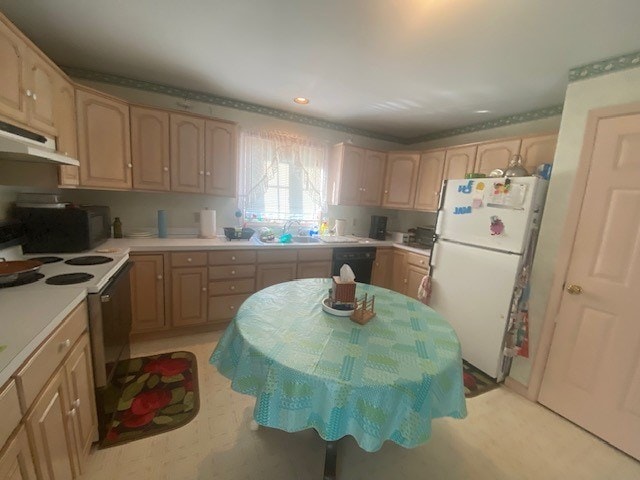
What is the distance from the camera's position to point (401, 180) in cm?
355

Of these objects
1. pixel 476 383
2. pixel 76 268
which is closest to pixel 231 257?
pixel 76 268

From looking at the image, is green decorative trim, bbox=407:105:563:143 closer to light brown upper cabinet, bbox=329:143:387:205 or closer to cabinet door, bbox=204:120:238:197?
light brown upper cabinet, bbox=329:143:387:205

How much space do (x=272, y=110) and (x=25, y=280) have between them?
2619mm

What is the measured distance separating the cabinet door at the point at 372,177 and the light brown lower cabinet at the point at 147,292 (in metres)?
2.49

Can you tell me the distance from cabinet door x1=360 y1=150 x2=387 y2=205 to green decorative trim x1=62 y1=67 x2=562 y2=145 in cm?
42

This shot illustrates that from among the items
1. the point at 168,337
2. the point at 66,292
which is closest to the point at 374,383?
the point at 66,292

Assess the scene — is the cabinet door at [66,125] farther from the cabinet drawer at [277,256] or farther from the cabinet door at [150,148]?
the cabinet drawer at [277,256]

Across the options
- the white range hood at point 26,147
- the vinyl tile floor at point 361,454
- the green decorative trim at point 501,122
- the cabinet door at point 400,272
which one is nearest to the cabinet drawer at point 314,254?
the cabinet door at point 400,272

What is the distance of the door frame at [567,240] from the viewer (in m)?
1.66

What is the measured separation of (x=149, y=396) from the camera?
176cm

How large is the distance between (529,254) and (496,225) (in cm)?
31

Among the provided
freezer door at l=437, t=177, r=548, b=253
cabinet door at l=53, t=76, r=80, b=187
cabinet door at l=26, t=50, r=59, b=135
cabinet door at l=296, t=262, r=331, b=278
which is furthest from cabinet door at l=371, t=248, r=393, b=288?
cabinet door at l=26, t=50, r=59, b=135

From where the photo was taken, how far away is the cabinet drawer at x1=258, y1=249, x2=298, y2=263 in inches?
107

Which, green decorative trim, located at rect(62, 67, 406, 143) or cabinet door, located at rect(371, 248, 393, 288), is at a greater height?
green decorative trim, located at rect(62, 67, 406, 143)
